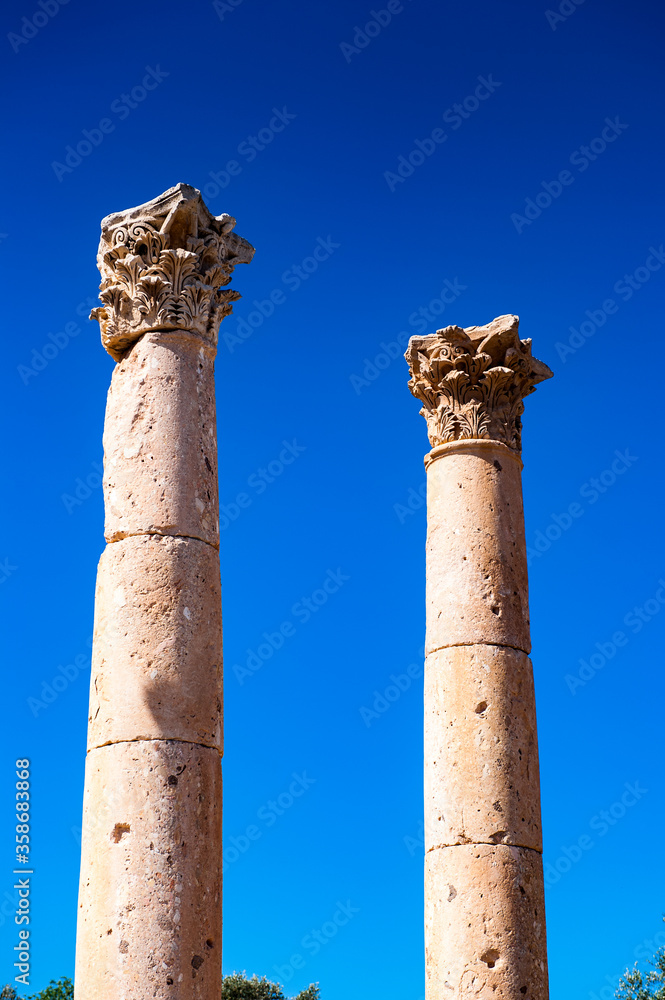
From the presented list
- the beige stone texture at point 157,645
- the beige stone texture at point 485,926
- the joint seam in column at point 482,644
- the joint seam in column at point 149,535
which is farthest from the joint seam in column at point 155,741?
the joint seam in column at point 482,644

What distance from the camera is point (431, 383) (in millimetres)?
20125

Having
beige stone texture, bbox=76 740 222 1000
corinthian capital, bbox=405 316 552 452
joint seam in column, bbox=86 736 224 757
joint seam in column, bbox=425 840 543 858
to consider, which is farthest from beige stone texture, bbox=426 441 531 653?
beige stone texture, bbox=76 740 222 1000

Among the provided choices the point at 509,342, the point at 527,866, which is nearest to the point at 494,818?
the point at 527,866

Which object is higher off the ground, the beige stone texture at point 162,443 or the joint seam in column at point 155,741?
the beige stone texture at point 162,443

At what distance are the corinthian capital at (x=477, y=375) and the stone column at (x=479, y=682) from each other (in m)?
0.02

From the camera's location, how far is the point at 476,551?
60.4ft

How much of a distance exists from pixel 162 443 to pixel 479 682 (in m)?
6.01

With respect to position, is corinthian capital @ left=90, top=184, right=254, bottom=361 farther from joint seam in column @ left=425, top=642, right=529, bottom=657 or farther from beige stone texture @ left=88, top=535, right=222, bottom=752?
joint seam in column @ left=425, top=642, right=529, bottom=657

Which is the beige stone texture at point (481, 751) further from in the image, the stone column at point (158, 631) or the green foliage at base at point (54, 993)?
A: the green foliage at base at point (54, 993)

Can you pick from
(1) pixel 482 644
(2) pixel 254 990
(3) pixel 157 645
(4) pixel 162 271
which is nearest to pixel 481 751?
(1) pixel 482 644

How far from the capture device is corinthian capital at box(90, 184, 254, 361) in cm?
1512

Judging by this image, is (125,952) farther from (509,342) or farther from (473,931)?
(509,342)

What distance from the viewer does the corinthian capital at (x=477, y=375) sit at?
19.7 metres

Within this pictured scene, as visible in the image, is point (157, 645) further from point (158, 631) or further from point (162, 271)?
point (162, 271)
